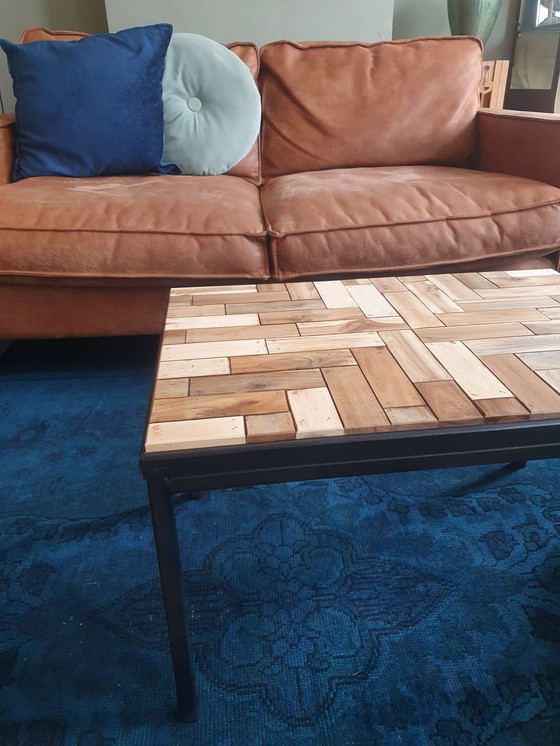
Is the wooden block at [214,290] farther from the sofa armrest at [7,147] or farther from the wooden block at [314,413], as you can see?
the sofa armrest at [7,147]

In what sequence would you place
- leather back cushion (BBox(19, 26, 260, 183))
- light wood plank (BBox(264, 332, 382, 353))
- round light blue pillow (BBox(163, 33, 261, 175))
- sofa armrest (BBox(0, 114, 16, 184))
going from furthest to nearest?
leather back cushion (BBox(19, 26, 260, 183)) → round light blue pillow (BBox(163, 33, 261, 175)) → sofa armrest (BBox(0, 114, 16, 184)) → light wood plank (BBox(264, 332, 382, 353))

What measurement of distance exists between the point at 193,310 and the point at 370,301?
288 millimetres

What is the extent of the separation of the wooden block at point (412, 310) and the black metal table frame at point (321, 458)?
0.27 metres

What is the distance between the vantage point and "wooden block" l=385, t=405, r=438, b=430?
1.94 ft

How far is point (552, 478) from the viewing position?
3.68 feet

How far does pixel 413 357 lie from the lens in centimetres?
74

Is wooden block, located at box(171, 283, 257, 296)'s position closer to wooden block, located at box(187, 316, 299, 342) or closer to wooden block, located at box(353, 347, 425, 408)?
wooden block, located at box(187, 316, 299, 342)

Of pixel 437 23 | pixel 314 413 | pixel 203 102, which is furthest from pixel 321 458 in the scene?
pixel 437 23

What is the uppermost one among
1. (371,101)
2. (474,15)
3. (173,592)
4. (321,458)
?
(474,15)

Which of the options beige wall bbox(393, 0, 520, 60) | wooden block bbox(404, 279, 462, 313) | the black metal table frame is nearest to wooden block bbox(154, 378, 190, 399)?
the black metal table frame

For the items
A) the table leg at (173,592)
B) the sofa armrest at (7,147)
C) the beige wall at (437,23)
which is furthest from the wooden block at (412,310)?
the beige wall at (437,23)

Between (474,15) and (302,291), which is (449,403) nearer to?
(302,291)

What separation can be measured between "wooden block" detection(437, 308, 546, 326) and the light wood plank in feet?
0.43

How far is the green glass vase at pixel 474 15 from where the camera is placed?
2236mm
